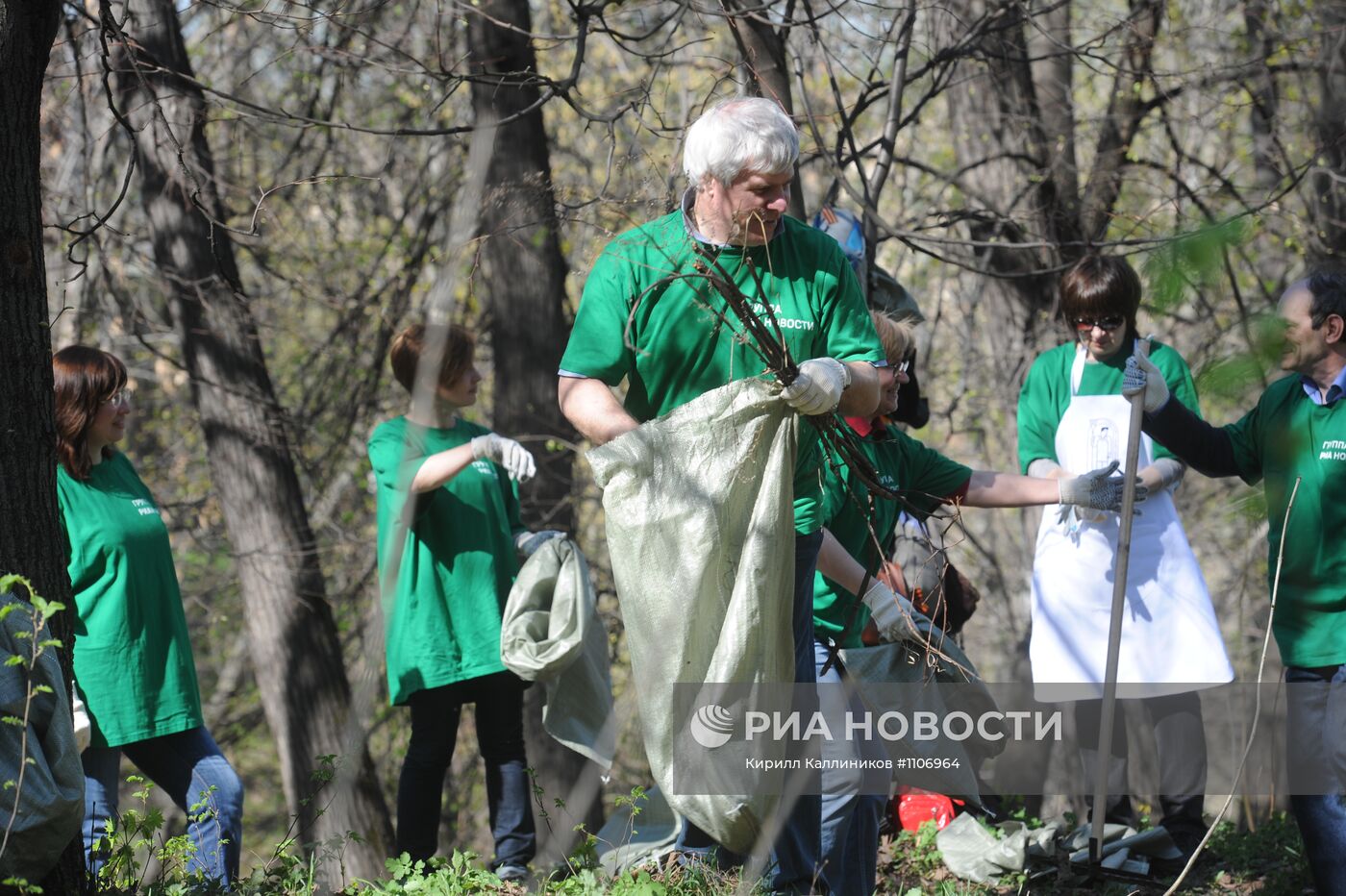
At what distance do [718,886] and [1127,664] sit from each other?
1.72m

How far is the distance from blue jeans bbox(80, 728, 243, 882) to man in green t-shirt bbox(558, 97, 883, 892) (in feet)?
5.09

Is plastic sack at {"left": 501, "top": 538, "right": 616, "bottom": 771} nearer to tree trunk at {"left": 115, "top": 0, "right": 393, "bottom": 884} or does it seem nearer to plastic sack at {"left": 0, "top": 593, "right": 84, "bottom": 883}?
plastic sack at {"left": 0, "top": 593, "right": 84, "bottom": 883}

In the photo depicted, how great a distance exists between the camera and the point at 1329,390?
3752mm

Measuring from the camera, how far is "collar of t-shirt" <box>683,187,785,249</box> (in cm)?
313

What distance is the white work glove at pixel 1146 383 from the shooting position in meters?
3.93

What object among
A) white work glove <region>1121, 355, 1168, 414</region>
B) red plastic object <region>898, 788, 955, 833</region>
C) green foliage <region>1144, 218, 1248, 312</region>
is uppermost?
white work glove <region>1121, 355, 1168, 414</region>

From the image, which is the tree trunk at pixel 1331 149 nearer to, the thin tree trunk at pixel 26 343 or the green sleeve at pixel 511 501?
the green sleeve at pixel 511 501

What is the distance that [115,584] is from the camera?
3855 millimetres

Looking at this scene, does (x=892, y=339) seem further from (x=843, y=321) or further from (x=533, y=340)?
(x=533, y=340)

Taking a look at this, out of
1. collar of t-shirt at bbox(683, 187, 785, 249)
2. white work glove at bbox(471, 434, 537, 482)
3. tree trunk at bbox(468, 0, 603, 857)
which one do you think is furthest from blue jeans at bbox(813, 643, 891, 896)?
tree trunk at bbox(468, 0, 603, 857)

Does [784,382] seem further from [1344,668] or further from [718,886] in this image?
[1344,668]

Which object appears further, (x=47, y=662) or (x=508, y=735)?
(x=508, y=735)

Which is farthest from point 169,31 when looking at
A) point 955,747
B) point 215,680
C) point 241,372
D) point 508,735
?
point 215,680

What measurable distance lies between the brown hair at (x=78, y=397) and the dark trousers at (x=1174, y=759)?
318 centimetres
